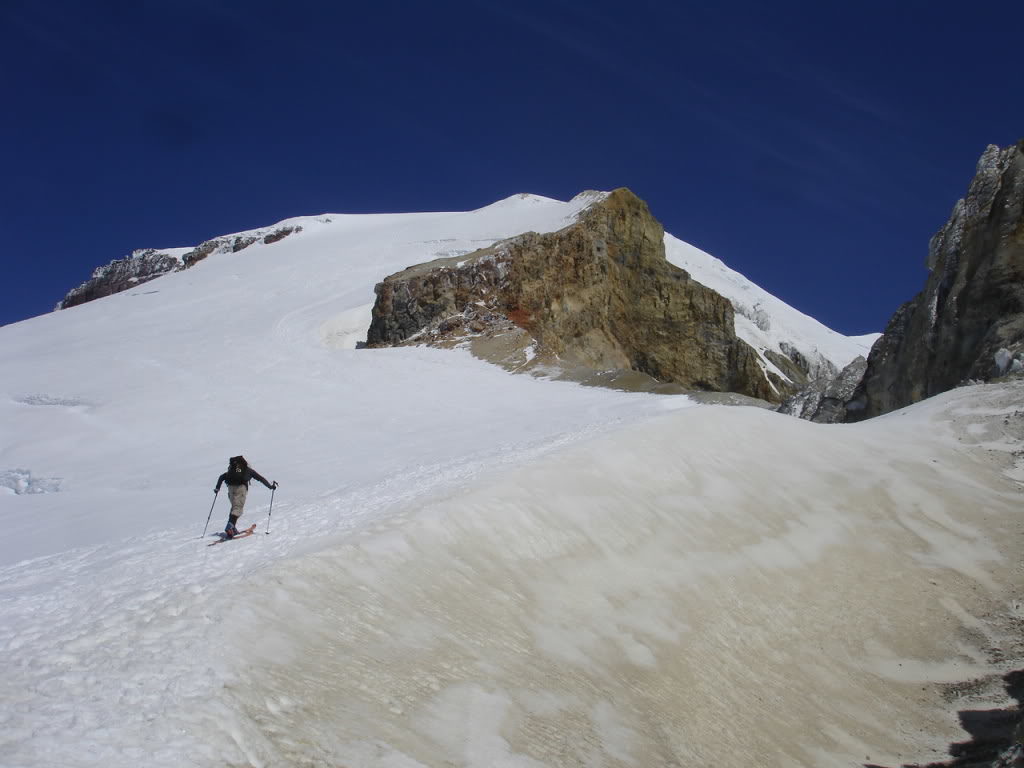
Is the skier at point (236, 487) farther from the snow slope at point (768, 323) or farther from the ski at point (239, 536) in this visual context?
the snow slope at point (768, 323)

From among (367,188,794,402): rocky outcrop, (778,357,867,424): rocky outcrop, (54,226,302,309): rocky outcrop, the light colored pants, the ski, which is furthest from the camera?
(54,226,302,309): rocky outcrop

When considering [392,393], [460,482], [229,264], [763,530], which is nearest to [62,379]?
[392,393]

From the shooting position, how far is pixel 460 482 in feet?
45.2

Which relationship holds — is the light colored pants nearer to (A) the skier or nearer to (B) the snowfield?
(A) the skier

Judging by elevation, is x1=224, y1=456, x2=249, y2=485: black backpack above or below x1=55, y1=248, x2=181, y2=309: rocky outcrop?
below

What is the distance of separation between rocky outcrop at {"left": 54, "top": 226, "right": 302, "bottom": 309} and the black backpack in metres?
71.1

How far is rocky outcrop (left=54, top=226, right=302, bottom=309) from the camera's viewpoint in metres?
80.8

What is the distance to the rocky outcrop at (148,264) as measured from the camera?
8075 centimetres

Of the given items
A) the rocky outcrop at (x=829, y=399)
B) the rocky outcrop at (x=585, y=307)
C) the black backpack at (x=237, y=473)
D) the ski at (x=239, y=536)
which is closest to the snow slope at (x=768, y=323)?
the rocky outcrop at (x=585, y=307)

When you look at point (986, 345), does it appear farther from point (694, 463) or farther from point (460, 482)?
point (460, 482)

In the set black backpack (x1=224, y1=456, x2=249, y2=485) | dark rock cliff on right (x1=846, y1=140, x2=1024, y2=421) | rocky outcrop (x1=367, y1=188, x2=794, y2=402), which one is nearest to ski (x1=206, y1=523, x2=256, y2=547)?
black backpack (x1=224, y1=456, x2=249, y2=485)

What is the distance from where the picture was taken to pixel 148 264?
86.4m

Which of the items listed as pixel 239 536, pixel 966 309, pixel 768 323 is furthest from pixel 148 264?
pixel 239 536

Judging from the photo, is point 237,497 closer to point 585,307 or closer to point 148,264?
point 585,307
